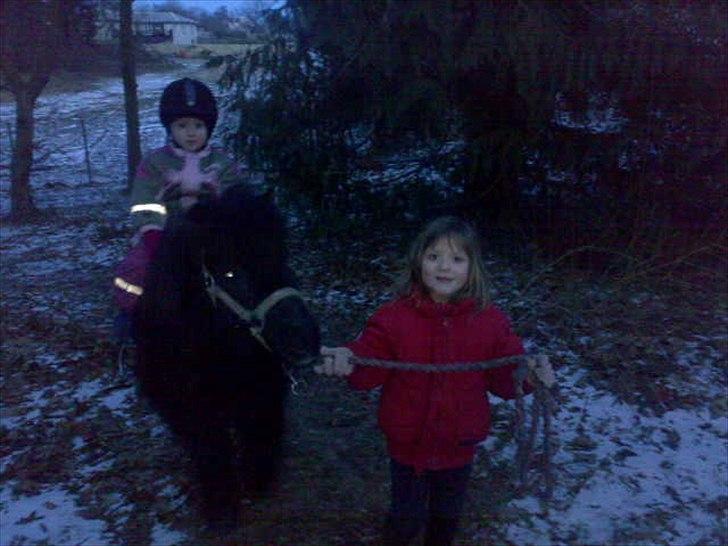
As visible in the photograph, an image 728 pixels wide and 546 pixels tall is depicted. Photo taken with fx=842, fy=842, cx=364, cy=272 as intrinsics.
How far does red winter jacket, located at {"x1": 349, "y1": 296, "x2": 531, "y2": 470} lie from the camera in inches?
128

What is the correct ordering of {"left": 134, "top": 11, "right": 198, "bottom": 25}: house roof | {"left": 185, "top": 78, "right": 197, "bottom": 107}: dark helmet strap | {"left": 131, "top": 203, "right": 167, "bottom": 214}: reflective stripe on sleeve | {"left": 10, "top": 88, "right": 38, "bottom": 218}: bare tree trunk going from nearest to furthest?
{"left": 131, "top": 203, "right": 167, "bottom": 214}: reflective stripe on sleeve < {"left": 185, "top": 78, "right": 197, "bottom": 107}: dark helmet strap < {"left": 10, "top": 88, "right": 38, "bottom": 218}: bare tree trunk < {"left": 134, "top": 11, "right": 198, "bottom": 25}: house roof

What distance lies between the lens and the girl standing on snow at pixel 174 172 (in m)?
4.25

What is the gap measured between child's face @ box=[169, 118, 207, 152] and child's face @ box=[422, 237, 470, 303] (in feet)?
6.03

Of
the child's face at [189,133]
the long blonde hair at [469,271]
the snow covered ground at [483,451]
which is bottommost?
the snow covered ground at [483,451]

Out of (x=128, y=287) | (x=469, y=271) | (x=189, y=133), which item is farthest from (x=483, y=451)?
(x=189, y=133)

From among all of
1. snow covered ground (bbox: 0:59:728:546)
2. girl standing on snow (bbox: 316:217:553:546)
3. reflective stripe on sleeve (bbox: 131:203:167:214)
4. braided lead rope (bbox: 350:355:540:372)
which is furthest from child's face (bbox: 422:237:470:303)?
reflective stripe on sleeve (bbox: 131:203:167:214)

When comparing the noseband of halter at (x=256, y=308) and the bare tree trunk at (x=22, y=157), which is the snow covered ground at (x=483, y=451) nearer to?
the noseband of halter at (x=256, y=308)

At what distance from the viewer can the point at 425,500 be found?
345cm

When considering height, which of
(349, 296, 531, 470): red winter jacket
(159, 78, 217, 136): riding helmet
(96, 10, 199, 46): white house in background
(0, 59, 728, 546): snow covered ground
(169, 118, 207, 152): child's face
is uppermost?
(96, 10, 199, 46): white house in background

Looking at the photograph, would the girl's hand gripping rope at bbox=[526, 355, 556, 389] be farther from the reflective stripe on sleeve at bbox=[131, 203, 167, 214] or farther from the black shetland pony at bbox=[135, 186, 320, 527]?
the reflective stripe on sleeve at bbox=[131, 203, 167, 214]

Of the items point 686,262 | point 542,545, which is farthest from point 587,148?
point 542,545

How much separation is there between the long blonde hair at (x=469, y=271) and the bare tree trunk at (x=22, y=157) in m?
10.2

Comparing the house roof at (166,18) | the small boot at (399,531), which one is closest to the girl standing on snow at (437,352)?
the small boot at (399,531)

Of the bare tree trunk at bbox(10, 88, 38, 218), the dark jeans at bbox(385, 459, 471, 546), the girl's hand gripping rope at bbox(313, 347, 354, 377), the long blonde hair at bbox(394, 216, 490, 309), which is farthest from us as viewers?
the bare tree trunk at bbox(10, 88, 38, 218)
